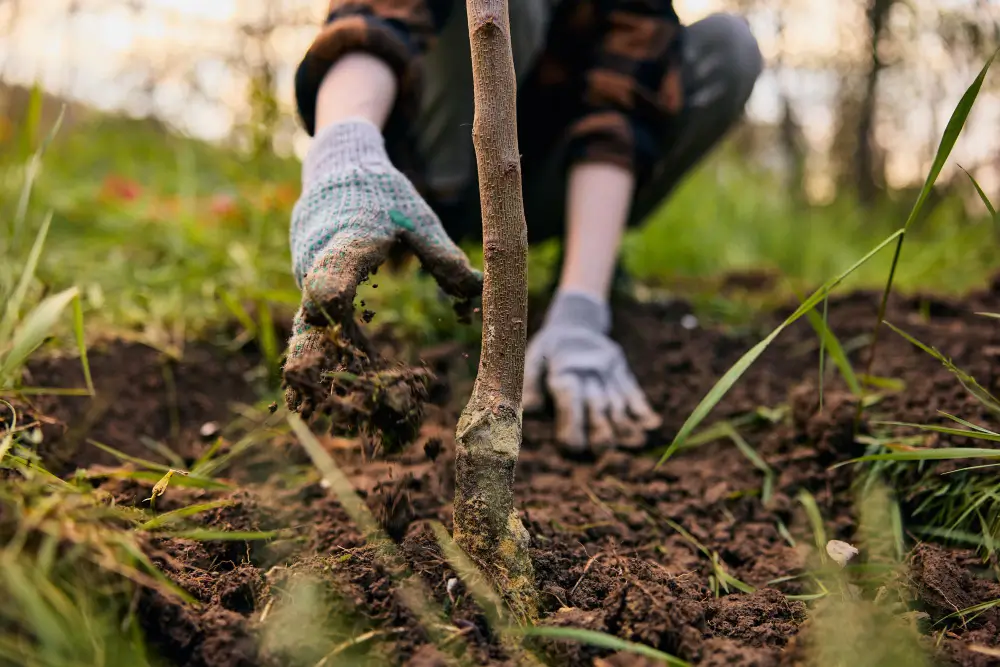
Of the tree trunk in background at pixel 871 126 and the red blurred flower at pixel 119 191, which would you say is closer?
the red blurred flower at pixel 119 191

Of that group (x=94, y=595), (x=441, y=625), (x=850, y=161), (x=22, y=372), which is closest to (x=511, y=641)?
(x=441, y=625)

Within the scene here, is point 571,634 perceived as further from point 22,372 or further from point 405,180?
point 22,372

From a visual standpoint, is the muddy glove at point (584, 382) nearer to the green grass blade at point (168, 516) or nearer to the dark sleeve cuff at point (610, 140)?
the dark sleeve cuff at point (610, 140)

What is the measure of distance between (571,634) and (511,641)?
0.09 m

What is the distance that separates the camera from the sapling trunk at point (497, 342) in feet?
2.93

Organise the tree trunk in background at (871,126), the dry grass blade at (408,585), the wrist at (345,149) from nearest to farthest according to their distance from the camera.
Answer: the dry grass blade at (408,585) < the wrist at (345,149) < the tree trunk in background at (871,126)

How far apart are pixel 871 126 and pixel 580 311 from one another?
3302 mm

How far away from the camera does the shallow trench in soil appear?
832mm

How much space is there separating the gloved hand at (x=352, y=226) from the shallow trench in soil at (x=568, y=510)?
16 centimetres

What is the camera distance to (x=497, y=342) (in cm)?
96

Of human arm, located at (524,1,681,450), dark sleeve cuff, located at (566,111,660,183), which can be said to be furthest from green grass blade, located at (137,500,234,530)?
dark sleeve cuff, located at (566,111,660,183)

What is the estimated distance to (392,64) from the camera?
1394 millimetres

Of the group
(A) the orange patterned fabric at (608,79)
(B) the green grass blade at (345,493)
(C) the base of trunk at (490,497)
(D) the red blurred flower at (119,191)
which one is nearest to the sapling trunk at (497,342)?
(C) the base of trunk at (490,497)

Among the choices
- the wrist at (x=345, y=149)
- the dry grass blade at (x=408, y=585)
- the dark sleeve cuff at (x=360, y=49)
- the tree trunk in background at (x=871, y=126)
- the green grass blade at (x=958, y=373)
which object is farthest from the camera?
the tree trunk in background at (x=871, y=126)
